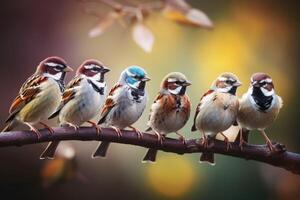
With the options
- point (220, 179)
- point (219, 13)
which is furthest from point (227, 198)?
point (219, 13)

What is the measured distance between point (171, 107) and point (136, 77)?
0.09m

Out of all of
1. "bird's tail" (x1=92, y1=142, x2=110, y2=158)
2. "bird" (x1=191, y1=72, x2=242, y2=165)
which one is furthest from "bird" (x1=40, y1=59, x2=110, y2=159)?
"bird" (x1=191, y1=72, x2=242, y2=165)

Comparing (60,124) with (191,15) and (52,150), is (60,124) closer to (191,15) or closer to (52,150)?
(52,150)

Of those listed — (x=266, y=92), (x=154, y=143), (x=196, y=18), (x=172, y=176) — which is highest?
(x=196, y=18)

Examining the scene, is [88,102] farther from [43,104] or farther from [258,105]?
[258,105]

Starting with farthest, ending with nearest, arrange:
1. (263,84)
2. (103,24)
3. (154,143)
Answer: (103,24) < (263,84) < (154,143)

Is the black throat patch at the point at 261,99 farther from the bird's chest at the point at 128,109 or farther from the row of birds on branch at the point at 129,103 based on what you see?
the bird's chest at the point at 128,109

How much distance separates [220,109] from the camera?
1169 mm

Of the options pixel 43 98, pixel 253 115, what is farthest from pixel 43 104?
pixel 253 115

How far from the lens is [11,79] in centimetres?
134

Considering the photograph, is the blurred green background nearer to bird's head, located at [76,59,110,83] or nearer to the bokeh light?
the bokeh light

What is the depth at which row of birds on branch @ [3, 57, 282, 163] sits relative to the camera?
1.09m

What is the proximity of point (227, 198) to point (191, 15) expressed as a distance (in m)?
0.46

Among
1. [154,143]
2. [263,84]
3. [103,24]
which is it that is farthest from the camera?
[103,24]
